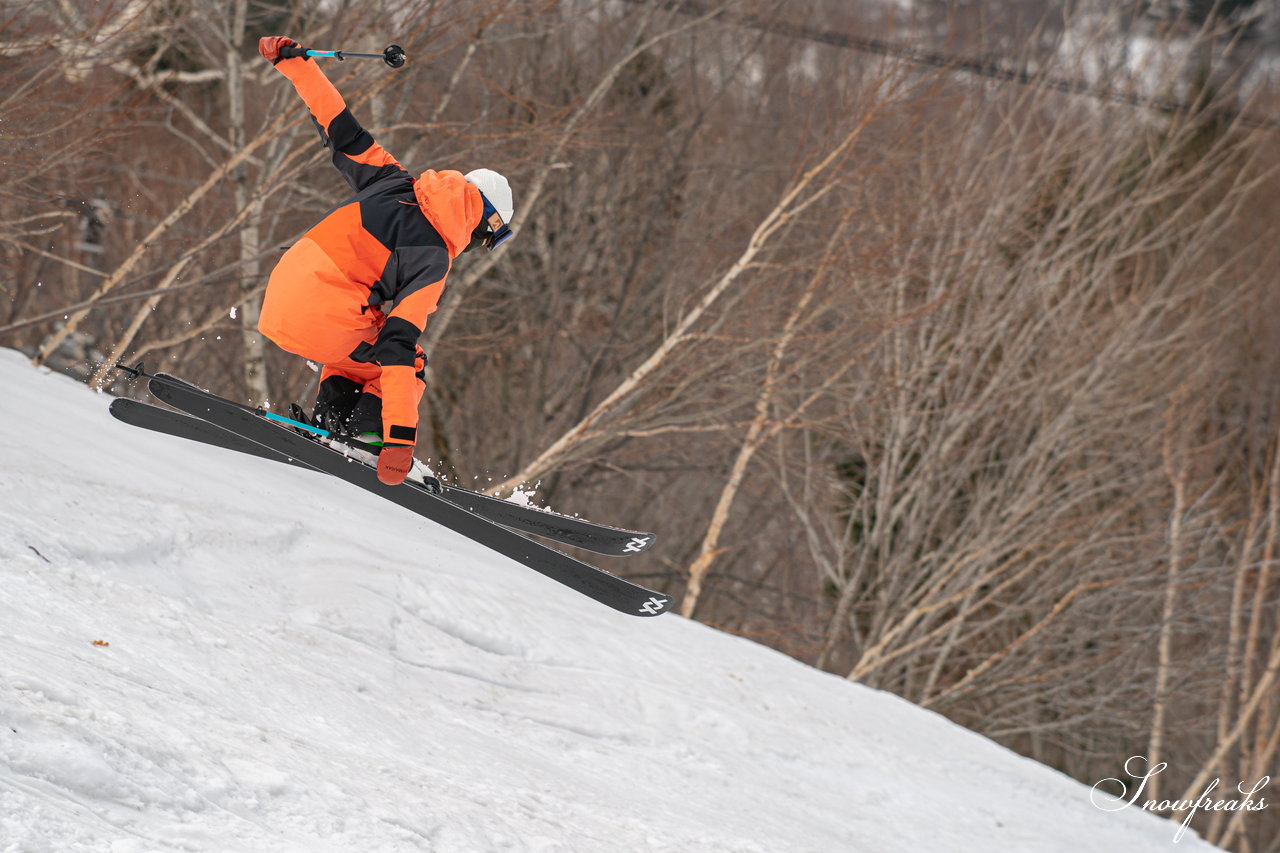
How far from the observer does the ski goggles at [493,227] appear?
3660mm

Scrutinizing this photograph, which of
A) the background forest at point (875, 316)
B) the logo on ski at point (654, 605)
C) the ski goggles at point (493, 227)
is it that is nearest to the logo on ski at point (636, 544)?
the logo on ski at point (654, 605)

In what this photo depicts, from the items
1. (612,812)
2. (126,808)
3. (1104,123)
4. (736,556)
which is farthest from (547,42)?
(126,808)

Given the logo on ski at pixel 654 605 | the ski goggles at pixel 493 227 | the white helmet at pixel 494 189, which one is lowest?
the logo on ski at pixel 654 605

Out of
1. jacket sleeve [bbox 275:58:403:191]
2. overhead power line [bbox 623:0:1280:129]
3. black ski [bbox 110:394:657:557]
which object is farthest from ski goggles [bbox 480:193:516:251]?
overhead power line [bbox 623:0:1280:129]

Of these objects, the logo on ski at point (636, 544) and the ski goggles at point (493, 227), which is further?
the logo on ski at point (636, 544)

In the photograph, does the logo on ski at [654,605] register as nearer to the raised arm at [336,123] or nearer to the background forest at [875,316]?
the raised arm at [336,123]

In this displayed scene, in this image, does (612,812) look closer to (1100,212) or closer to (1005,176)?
(1005,176)

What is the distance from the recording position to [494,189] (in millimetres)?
3643

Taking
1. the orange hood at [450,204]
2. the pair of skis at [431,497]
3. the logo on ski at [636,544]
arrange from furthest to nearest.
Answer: the logo on ski at [636,544] → the pair of skis at [431,497] → the orange hood at [450,204]

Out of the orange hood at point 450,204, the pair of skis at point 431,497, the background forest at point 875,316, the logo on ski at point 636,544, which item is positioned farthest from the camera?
the background forest at point 875,316

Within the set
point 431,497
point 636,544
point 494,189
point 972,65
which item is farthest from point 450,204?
point 972,65

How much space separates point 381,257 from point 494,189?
17.8 inches

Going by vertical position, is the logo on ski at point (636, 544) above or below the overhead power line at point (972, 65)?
below

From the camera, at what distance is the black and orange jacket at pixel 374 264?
3576 millimetres
